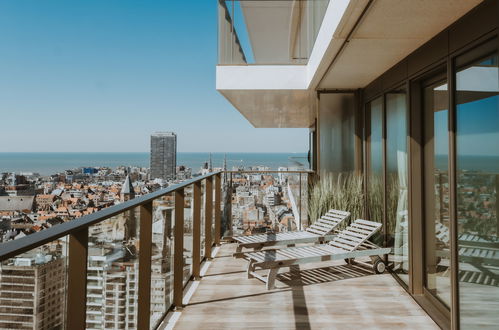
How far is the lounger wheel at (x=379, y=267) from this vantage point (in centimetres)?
436

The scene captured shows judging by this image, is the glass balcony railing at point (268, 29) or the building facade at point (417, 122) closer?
the building facade at point (417, 122)

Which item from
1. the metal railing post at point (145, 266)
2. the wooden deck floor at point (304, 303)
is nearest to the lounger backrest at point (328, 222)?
the wooden deck floor at point (304, 303)

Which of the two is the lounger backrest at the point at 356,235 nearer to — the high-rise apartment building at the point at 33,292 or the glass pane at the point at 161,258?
the glass pane at the point at 161,258

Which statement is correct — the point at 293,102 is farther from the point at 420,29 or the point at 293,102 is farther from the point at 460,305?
the point at 460,305

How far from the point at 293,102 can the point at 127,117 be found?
4794 centimetres

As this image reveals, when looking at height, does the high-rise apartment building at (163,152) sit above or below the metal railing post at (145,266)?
above

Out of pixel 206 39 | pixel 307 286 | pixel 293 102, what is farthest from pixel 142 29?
pixel 307 286

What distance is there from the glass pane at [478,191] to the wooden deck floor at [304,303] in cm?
69

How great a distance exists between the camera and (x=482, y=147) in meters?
2.43

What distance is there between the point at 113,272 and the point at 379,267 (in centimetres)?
346

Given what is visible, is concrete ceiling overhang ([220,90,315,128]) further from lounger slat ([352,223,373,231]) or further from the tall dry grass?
lounger slat ([352,223,373,231])

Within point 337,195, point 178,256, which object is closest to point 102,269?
point 178,256

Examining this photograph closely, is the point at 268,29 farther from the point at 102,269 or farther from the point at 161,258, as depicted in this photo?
the point at 102,269

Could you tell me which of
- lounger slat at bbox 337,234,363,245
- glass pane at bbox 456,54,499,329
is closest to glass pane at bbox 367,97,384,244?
lounger slat at bbox 337,234,363,245
